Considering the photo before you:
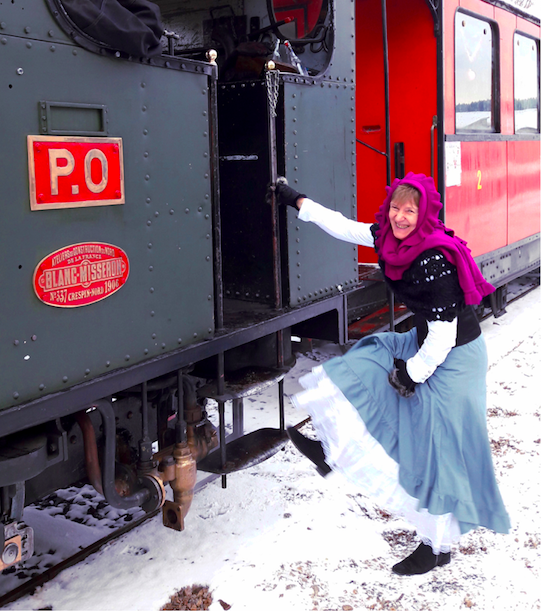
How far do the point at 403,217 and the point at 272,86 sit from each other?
943 mm

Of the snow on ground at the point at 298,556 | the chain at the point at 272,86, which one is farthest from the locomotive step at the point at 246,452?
the chain at the point at 272,86

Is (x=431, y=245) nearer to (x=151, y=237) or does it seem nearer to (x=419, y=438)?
(x=419, y=438)

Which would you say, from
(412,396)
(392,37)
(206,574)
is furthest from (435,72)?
(206,574)

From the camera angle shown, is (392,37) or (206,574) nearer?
(206,574)

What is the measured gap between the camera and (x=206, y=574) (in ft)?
9.61

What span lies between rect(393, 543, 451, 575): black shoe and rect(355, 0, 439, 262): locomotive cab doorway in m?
3.09

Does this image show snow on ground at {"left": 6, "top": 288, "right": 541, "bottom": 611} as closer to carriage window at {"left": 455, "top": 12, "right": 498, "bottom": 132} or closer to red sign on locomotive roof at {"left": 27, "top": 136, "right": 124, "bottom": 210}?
red sign on locomotive roof at {"left": 27, "top": 136, "right": 124, "bottom": 210}

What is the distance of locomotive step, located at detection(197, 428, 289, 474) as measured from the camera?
314 centimetres

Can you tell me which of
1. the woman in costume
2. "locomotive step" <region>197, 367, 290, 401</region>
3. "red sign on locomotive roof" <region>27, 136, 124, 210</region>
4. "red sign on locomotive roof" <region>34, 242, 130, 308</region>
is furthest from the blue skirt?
"red sign on locomotive roof" <region>27, 136, 124, 210</region>

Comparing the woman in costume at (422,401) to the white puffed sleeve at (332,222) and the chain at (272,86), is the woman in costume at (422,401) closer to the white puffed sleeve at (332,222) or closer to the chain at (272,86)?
the white puffed sleeve at (332,222)

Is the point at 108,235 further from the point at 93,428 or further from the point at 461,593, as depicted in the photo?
the point at 461,593

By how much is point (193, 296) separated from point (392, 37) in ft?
11.5

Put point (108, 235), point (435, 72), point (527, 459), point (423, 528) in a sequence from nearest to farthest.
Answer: point (108, 235), point (423, 528), point (527, 459), point (435, 72)

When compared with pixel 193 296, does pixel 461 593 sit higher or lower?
lower
